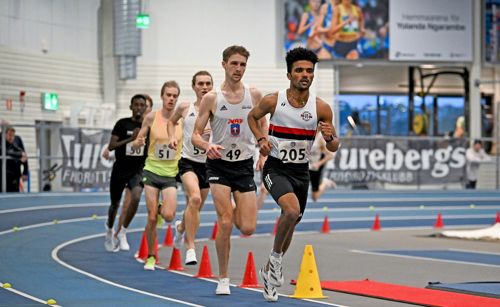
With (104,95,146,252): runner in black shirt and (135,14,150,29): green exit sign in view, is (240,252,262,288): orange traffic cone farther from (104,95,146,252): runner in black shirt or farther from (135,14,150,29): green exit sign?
(135,14,150,29): green exit sign

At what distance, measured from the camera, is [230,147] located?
1261 centimetres

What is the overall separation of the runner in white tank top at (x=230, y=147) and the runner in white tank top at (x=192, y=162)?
5.70 ft

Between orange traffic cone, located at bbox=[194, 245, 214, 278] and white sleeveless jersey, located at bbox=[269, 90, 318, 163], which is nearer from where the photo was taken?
white sleeveless jersey, located at bbox=[269, 90, 318, 163]

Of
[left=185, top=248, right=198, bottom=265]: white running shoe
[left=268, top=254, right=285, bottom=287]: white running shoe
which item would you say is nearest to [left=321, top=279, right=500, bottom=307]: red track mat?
[left=268, top=254, right=285, bottom=287]: white running shoe

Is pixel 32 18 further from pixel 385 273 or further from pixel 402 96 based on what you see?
pixel 385 273

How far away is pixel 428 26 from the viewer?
138 ft

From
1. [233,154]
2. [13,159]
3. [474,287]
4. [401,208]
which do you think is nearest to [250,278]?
[233,154]

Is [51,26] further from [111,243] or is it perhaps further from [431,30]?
[111,243]

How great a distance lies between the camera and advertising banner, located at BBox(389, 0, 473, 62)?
1641 inches

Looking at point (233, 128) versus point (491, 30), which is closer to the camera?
point (233, 128)

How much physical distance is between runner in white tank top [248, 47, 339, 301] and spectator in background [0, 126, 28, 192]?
587 inches

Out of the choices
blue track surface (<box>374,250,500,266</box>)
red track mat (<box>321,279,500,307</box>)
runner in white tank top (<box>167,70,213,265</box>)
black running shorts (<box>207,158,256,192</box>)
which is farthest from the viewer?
blue track surface (<box>374,250,500,266</box>)

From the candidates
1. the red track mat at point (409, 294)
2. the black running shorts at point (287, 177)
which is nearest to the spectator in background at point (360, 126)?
the red track mat at point (409, 294)

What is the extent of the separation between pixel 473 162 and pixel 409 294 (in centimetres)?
2478
